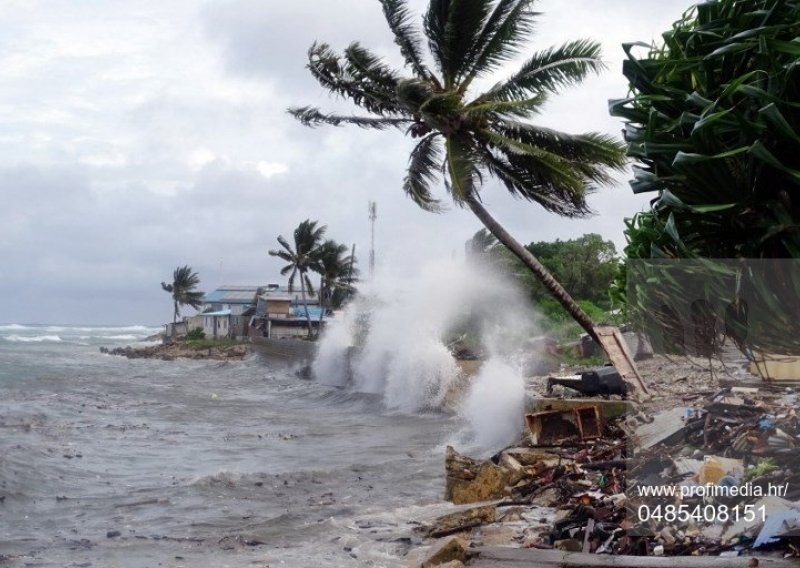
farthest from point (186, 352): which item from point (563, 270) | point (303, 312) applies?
point (563, 270)

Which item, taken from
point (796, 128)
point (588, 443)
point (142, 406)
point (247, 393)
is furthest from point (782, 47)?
point (247, 393)

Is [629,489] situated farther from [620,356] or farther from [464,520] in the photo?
[620,356]

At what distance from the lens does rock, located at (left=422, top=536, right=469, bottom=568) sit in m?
7.10

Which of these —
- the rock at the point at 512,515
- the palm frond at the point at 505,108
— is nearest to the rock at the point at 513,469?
the rock at the point at 512,515

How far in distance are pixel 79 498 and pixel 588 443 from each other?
730cm

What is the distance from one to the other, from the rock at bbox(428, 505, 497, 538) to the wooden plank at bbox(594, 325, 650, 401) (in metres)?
4.88

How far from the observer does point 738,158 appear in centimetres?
301

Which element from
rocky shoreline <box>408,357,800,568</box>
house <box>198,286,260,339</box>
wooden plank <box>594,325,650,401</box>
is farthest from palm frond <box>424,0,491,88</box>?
house <box>198,286,260,339</box>

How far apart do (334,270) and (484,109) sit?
4564 cm

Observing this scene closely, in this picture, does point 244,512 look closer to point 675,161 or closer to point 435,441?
point 435,441

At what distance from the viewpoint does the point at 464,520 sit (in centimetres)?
870

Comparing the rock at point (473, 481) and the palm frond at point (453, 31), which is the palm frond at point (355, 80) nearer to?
the palm frond at point (453, 31)

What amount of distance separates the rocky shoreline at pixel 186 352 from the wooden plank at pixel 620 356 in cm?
5265

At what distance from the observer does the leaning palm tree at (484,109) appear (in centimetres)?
1402
